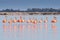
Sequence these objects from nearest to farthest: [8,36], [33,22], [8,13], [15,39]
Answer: [15,39], [8,36], [33,22], [8,13]

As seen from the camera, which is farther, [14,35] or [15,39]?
[14,35]

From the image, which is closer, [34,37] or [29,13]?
[34,37]

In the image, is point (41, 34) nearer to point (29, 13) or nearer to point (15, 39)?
point (15, 39)

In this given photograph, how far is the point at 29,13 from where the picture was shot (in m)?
26.5

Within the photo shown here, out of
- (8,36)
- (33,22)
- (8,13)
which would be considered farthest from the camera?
(8,13)

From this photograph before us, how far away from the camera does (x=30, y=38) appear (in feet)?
34.0

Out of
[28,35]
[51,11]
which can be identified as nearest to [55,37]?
[28,35]

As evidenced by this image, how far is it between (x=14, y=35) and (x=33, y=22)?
5.53 metres

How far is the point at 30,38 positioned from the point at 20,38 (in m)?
0.32

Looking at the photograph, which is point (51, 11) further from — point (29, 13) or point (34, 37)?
point (34, 37)

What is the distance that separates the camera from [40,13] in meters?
26.1

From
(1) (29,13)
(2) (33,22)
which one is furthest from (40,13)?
(2) (33,22)

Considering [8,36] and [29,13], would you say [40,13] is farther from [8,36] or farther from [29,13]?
[8,36]

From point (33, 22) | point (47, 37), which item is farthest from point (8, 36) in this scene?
point (33, 22)
